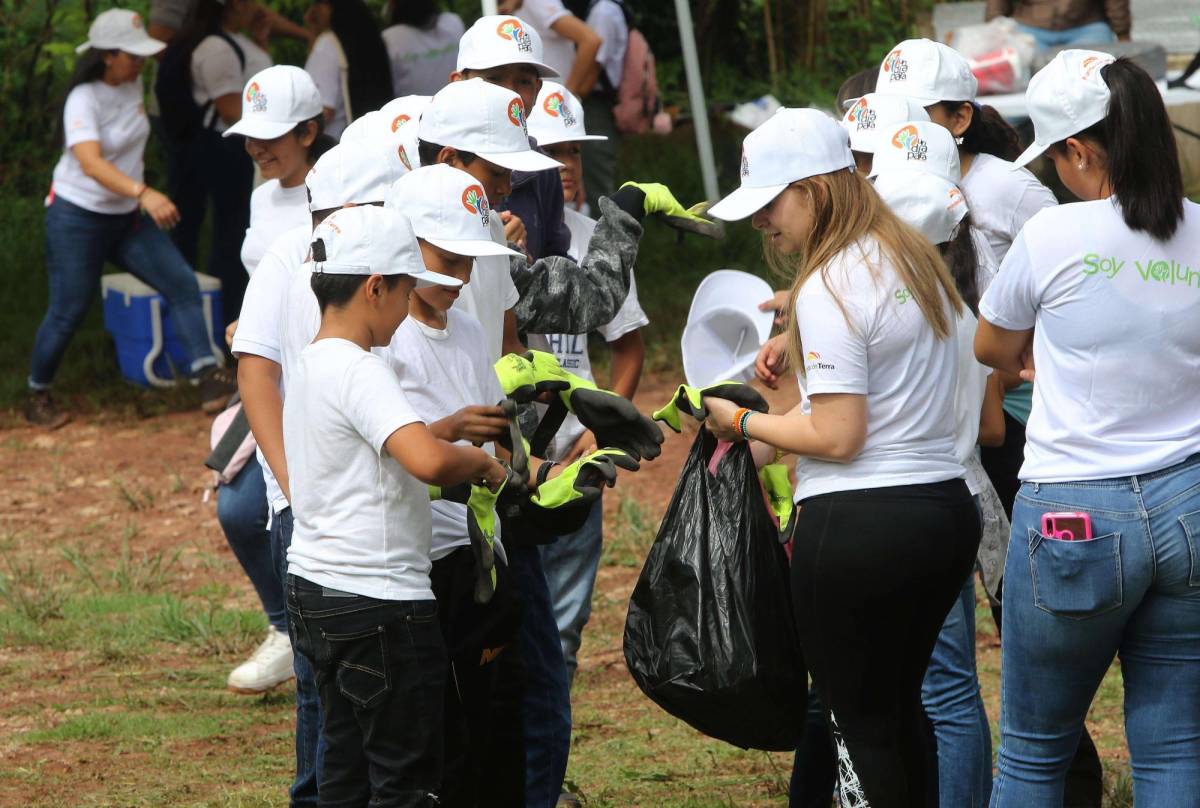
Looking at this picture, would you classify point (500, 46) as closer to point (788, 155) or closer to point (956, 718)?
point (788, 155)

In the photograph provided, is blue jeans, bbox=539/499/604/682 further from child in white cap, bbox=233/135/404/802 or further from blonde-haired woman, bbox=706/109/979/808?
blonde-haired woman, bbox=706/109/979/808

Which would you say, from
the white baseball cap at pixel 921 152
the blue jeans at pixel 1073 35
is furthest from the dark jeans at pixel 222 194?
the white baseball cap at pixel 921 152

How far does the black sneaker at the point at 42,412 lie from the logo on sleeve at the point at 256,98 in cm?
470

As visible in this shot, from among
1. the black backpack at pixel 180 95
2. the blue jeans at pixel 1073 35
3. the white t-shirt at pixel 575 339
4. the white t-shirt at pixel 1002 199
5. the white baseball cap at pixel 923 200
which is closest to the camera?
the white baseball cap at pixel 923 200

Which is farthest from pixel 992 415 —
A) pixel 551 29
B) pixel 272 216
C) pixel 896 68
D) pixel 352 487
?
pixel 551 29

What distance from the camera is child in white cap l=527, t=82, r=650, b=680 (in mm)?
4082

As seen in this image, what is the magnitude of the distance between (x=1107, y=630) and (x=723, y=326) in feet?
5.39

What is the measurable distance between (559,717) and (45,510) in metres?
4.38

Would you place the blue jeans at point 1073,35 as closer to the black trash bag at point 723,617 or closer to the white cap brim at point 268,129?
the white cap brim at point 268,129

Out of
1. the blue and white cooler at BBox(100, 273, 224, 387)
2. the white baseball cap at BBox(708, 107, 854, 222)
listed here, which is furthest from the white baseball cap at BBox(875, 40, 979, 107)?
the blue and white cooler at BBox(100, 273, 224, 387)

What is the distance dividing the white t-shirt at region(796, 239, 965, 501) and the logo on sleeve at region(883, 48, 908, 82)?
1.05 metres

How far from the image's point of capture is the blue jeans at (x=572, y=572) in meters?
4.20

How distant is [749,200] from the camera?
3090mm

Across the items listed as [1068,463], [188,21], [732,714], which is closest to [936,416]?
[1068,463]
